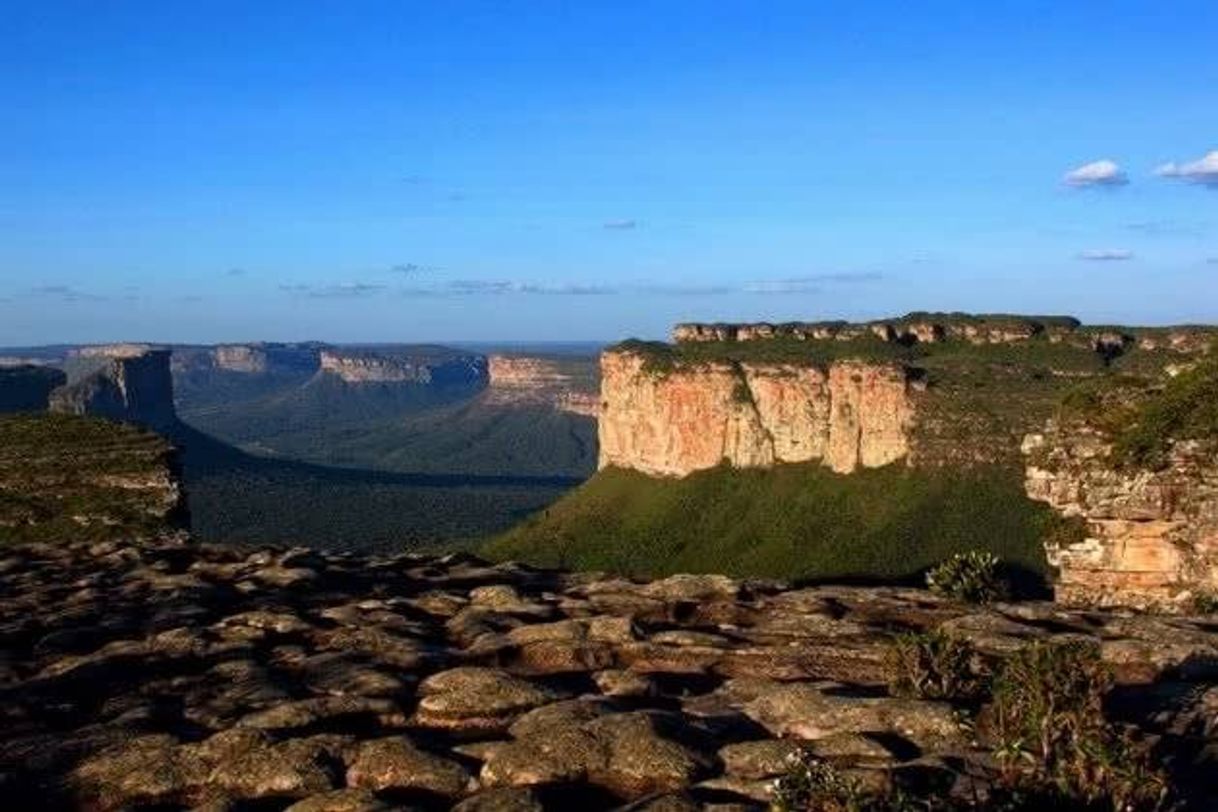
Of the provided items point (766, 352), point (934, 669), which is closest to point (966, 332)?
point (766, 352)

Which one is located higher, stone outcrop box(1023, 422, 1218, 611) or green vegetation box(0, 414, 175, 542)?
stone outcrop box(1023, 422, 1218, 611)

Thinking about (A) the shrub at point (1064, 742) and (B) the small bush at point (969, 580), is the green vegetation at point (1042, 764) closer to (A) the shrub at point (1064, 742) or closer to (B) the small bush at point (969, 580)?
(A) the shrub at point (1064, 742)

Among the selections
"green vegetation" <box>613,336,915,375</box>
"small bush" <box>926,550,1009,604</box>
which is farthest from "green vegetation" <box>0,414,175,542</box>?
"green vegetation" <box>613,336,915,375</box>

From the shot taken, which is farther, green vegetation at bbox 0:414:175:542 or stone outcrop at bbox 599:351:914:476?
stone outcrop at bbox 599:351:914:476

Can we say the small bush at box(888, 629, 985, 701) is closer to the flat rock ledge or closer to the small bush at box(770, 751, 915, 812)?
the flat rock ledge

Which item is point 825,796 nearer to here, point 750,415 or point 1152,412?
point 1152,412

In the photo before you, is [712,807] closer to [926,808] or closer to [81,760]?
[926,808]
